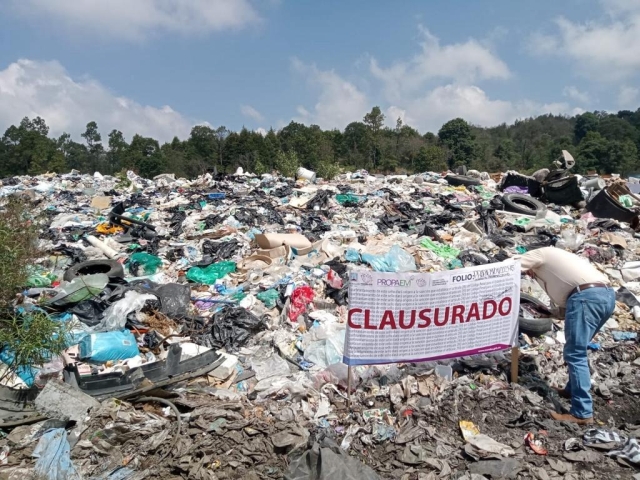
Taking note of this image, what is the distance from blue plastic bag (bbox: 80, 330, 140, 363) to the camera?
4.14 metres

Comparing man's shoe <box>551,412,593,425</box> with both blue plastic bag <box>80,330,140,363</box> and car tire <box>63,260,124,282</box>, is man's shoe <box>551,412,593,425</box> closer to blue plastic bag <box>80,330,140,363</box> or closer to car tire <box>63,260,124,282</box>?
blue plastic bag <box>80,330,140,363</box>

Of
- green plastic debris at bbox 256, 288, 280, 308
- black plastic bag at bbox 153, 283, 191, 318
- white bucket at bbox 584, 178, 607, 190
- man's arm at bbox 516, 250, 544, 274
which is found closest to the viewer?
man's arm at bbox 516, 250, 544, 274

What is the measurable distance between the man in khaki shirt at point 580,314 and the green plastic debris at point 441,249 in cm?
372

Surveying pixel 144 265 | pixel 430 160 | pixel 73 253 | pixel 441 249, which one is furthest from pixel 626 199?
pixel 430 160

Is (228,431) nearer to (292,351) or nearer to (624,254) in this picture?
(292,351)

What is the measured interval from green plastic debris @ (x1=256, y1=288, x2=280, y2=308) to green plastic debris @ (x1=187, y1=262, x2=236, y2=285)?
1133mm

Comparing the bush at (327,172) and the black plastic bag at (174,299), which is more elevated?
the bush at (327,172)

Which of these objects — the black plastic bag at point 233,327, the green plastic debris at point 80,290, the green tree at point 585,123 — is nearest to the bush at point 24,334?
the green plastic debris at point 80,290

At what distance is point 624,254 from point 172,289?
728cm

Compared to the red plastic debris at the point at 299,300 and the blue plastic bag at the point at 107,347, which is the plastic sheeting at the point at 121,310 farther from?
the red plastic debris at the point at 299,300

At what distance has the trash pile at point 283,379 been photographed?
9.30 ft

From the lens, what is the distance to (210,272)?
6.71 metres

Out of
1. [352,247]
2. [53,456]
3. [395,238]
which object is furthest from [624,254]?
[53,456]

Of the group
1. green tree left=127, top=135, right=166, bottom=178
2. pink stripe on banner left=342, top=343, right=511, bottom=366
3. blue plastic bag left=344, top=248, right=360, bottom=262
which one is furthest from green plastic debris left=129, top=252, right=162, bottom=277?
green tree left=127, top=135, right=166, bottom=178
